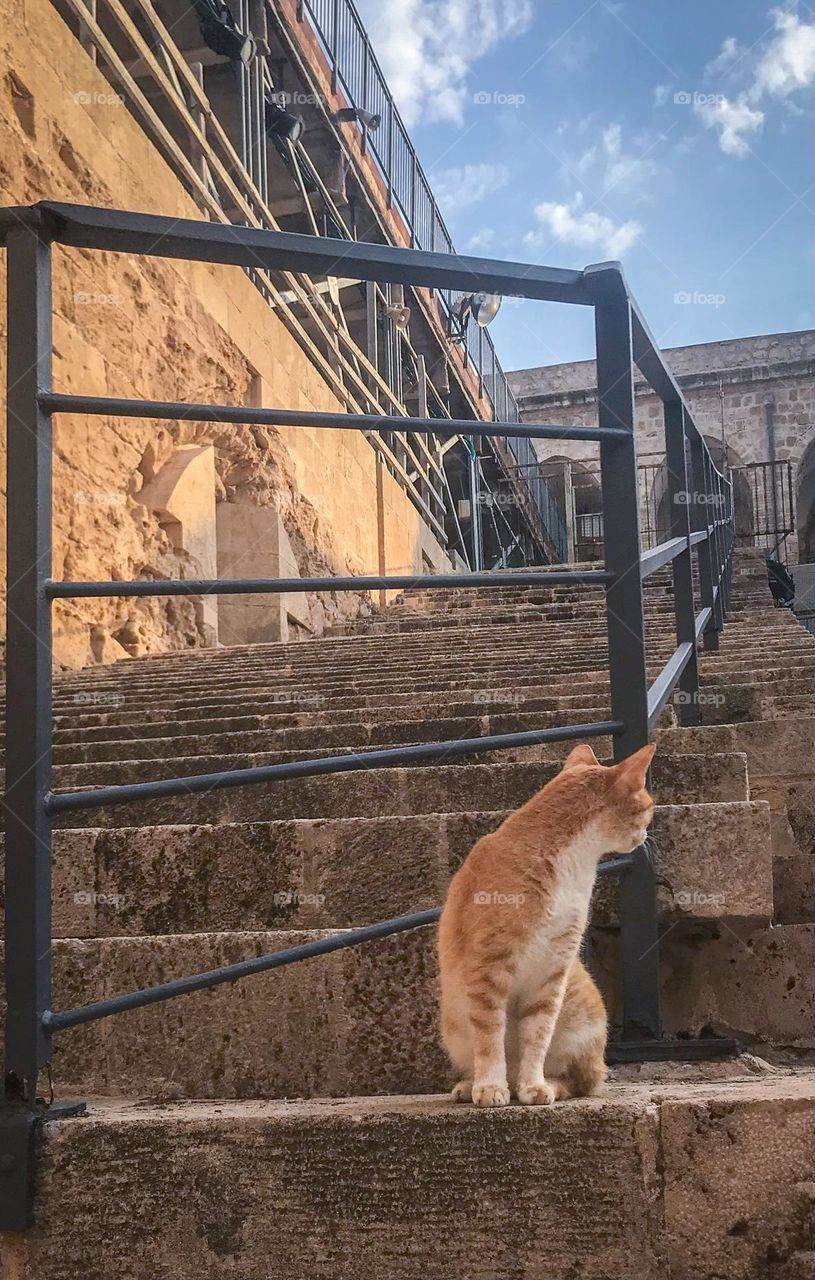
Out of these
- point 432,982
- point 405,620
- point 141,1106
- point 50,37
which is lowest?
point 141,1106

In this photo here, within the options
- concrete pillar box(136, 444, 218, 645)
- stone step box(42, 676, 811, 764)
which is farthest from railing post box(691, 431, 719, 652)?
concrete pillar box(136, 444, 218, 645)

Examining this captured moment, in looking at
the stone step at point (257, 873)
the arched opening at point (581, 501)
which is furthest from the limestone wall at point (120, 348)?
the arched opening at point (581, 501)

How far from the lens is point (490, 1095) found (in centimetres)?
157

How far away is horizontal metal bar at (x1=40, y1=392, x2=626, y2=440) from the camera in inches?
70.8

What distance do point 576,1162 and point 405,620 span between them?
881 centimetres

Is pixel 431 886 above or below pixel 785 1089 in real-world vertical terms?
above

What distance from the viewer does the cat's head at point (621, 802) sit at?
6.14ft

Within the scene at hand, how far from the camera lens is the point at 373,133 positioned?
15305mm

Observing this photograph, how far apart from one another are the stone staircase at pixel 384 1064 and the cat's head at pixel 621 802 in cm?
30

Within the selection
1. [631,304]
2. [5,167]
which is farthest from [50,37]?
[631,304]

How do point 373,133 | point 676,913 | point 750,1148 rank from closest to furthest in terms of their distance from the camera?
point 750,1148, point 676,913, point 373,133

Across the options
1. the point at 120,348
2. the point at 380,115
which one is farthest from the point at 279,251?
the point at 380,115

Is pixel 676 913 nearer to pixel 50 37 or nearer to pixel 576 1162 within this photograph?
pixel 576 1162

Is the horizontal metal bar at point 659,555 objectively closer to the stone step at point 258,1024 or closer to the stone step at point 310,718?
the stone step at point 258,1024
